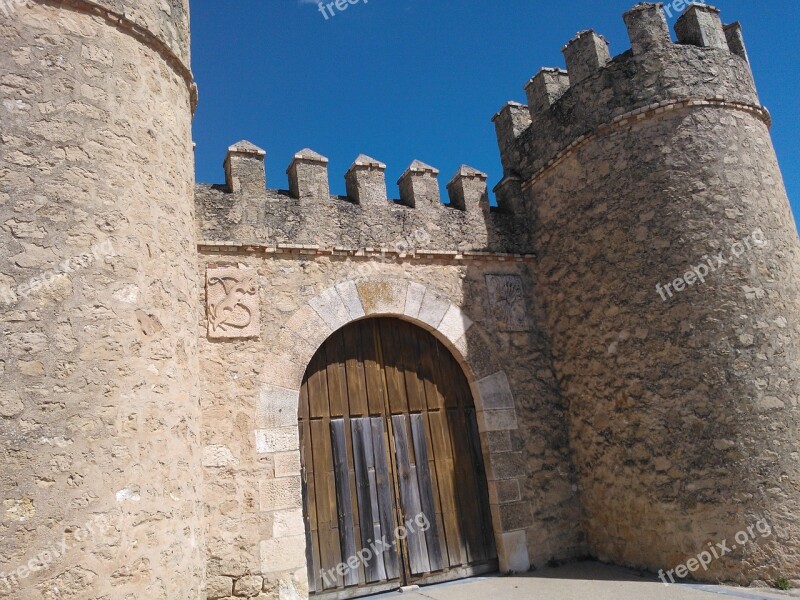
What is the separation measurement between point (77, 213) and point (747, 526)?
5.08 m

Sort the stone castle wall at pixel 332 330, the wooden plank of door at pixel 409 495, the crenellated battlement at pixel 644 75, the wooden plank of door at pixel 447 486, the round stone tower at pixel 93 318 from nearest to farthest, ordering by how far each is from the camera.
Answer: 1. the round stone tower at pixel 93 318
2. the stone castle wall at pixel 332 330
3. the wooden plank of door at pixel 409 495
4. the wooden plank of door at pixel 447 486
5. the crenellated battlement at pixel 644 75

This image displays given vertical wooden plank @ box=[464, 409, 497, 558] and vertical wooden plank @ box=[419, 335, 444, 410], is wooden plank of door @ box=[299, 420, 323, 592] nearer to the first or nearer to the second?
vertical wooden plank @ box=[419, 335, 444, 410]

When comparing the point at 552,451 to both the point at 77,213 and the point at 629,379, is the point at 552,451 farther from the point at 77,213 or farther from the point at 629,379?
the point at 77,213

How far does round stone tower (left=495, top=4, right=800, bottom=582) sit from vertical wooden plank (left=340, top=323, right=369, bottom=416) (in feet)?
6.58

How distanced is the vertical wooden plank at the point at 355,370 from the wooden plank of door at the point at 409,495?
34 cm

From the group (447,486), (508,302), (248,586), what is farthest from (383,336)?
(248,586)

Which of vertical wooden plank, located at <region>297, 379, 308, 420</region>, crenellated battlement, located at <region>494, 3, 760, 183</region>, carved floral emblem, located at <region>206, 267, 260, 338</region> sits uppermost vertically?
crenellated battlement, located at <region>494, 3, 760, 183</region>

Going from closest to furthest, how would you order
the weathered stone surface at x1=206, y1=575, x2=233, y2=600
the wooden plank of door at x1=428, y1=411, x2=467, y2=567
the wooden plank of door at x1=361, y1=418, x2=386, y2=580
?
the weathered stone surface at x1=206, y1=575, x2=233, y2=600 → the wooden plank of door at x1=361, y1=418, x2=386, y2=580 → the wooden plank of door at x1=428, y1=411, x2=467, y2=567

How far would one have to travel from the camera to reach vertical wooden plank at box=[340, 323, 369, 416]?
215 inches

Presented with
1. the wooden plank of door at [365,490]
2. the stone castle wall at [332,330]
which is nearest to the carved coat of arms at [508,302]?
the stone castle wall at [332,330]

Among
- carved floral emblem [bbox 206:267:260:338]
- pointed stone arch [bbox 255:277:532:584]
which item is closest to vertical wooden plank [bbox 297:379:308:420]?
pointed stone arch [bbox 255:277:532:584]

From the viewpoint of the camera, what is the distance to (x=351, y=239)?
5.66 metres

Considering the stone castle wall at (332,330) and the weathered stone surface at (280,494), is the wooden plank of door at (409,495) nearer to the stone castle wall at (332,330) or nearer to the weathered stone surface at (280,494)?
the stone castle wall at (332,330)

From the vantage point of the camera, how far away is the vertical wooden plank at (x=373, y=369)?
5520 mm
